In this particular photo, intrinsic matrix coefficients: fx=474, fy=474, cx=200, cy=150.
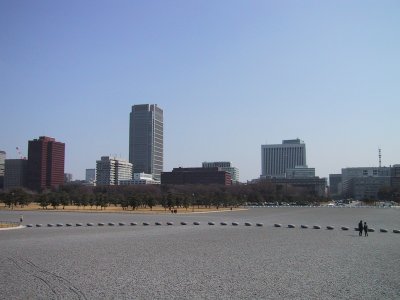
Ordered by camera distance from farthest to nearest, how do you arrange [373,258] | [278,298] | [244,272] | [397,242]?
[397,242] < [373,258] < [244,272] < [278,298]

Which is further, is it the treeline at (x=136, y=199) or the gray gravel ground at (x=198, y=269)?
the treeline at (x=136, y=199)

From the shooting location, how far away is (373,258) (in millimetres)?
21484

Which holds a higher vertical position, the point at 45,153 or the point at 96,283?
Answer: the point at 45,153

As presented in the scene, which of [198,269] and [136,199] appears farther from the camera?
[136,199]

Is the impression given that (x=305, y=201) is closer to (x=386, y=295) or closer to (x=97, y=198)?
(x=97, y=198)

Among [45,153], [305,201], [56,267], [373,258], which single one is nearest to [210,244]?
[373,258]

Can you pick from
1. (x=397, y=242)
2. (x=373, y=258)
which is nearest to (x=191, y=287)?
(x=373, y=258)

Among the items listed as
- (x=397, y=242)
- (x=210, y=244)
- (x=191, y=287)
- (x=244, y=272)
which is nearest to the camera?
(x=191, y=287)

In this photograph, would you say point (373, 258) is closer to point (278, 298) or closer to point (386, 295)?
point (386, 295)

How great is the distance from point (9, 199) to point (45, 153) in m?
110

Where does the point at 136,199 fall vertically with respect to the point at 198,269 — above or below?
above

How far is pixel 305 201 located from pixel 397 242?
13390 centimetres

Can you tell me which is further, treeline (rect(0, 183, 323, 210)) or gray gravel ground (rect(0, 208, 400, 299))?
treeline (rect(0, 183, 323, 210))

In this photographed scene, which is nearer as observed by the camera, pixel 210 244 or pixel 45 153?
pixel 210 244
